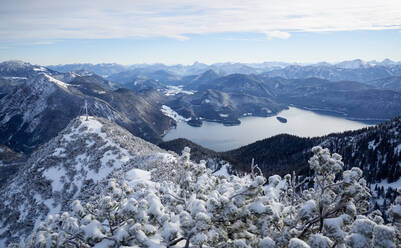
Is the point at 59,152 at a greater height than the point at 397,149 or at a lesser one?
lesser

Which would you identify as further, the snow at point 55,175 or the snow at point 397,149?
the snow at point 397,149

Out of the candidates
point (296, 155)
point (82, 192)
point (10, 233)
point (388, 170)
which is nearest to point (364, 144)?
point (388, 170)

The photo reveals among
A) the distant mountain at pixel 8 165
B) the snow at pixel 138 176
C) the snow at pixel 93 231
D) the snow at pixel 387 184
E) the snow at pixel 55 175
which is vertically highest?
the snow at pixel 93 231

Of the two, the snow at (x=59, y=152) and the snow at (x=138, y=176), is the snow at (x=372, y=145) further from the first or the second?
the snow at (x=59, y=152)

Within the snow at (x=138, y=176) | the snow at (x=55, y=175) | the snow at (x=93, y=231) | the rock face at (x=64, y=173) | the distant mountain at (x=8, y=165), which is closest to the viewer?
the snow at (x=93, y=231)

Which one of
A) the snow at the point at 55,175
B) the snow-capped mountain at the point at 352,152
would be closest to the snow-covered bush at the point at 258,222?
the snow at the point at 55,175

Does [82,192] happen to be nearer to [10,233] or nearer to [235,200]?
[10,233]

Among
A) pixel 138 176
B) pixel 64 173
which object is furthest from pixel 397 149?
pixel 64 173

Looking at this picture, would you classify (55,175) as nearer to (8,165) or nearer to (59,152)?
(59,152)
